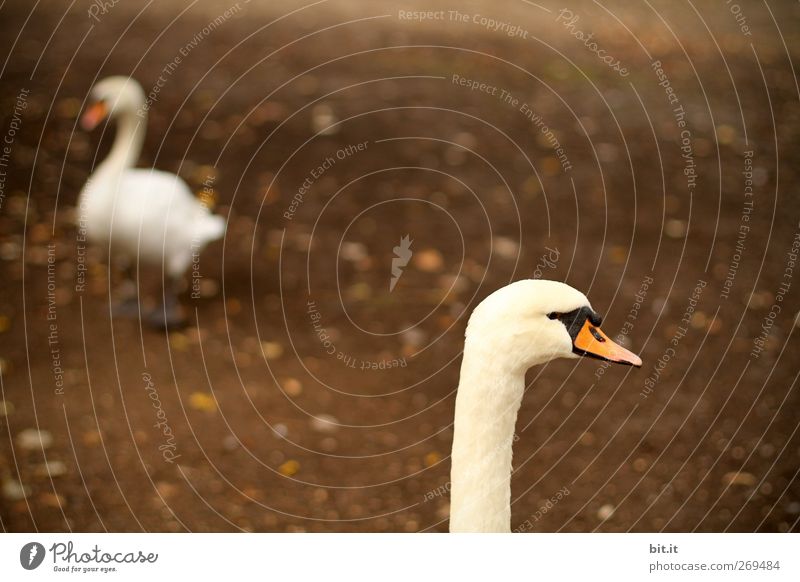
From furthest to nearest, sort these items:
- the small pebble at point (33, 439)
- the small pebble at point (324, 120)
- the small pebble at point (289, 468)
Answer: the small pebble at point (324, 120), the small pebble at point (289, 468), the small pebble at point (33, 439)

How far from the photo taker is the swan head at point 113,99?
2.18m

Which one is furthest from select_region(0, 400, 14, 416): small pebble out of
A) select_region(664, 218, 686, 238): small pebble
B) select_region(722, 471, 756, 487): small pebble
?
select_region(664, 218, 686, 238): small pebble

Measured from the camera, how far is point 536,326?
1.05 m

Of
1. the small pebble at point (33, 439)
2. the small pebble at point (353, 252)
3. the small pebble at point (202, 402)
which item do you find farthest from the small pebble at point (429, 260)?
the small pebble at point (33, 439)

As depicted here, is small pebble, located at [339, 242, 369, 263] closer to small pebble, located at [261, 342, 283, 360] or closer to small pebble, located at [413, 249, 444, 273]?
small pebble, located at [413, 249, 444, 273]

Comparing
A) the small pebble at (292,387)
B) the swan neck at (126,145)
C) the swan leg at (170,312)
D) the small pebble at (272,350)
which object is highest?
the swan neck at (126,145)

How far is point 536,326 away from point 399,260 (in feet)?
4.21

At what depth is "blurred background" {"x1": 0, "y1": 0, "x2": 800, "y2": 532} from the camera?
1.62 metres

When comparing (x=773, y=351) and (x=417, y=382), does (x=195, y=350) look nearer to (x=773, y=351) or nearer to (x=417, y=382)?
(x=417, y=382)

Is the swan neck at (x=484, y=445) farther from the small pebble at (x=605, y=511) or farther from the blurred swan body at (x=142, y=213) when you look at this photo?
the blurred swan body at (x=142, y=213)

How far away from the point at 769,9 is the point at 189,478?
135 centimetres

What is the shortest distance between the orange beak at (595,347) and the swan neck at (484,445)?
9 centimetres

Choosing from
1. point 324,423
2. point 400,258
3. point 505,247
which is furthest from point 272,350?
point 505,247
